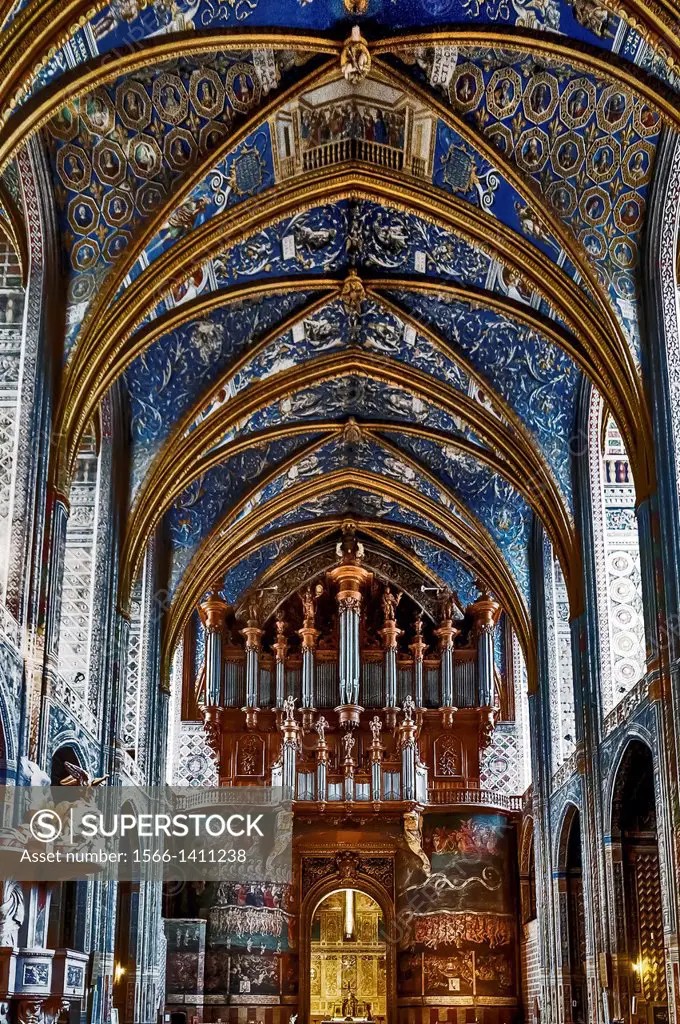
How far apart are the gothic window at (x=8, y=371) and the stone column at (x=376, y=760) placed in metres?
17.4

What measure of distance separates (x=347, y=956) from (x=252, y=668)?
9.03 m

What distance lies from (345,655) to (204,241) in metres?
16.0

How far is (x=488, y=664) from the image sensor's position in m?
33.7

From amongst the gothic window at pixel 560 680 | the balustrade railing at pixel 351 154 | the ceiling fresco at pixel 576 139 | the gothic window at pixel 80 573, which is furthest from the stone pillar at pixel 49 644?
the gothic window at pixel 560 680

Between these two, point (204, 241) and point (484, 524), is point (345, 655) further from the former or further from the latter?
point (204, 241)

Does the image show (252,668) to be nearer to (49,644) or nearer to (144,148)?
(49,644)

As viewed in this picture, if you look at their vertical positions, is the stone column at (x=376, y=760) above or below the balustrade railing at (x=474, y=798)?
above

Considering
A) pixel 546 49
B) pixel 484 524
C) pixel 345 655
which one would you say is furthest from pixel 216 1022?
pixel 546 49

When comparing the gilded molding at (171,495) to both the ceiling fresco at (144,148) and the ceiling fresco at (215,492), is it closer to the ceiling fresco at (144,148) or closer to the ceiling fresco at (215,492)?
the ceiling fresco at (215,492)

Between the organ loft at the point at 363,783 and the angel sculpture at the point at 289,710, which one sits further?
the angel sculpture at the point at 289,710

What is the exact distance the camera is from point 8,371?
57.8ft

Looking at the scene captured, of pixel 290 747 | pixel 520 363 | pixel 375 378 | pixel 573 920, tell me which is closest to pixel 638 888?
pixel 573 920

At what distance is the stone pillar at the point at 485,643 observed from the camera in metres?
33.3

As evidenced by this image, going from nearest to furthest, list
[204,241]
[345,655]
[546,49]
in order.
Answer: [546,49] → [204,241] → [345,655]
